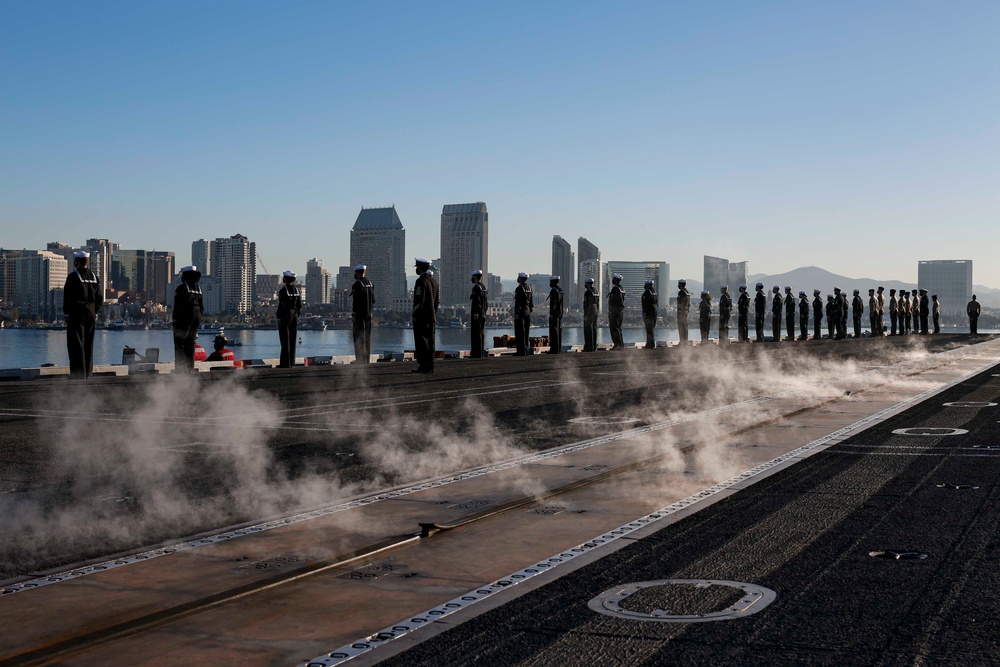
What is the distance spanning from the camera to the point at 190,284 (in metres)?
22.2

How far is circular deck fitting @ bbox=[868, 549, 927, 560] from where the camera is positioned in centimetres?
629

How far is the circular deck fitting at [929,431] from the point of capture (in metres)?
12.9

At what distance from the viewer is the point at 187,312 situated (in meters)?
21.8

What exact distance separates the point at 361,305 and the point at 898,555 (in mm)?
21463

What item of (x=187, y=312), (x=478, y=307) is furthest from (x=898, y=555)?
(x=478, y=307)

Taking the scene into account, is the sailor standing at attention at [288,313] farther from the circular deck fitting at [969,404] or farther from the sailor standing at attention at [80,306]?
the circular deck fitting at [969,404]

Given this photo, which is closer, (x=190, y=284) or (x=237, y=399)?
(x=237, y=399)

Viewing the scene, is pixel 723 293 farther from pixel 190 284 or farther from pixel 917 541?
pixel 917 541

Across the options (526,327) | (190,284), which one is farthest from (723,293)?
(190,284)

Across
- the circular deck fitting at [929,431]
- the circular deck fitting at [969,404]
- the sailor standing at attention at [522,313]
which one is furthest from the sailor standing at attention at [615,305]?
the circular deck fitting at [929,431]

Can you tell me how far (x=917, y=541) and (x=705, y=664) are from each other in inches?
115

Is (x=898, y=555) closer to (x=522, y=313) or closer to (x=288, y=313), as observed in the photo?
(x=288, y=313)

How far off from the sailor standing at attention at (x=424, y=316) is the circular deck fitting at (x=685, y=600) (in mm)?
19457

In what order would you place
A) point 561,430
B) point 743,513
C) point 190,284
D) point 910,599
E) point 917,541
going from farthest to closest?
1. point 190,284
2. point 561,430
3. point 743,513
4. point 917,541
5. point 910,599
